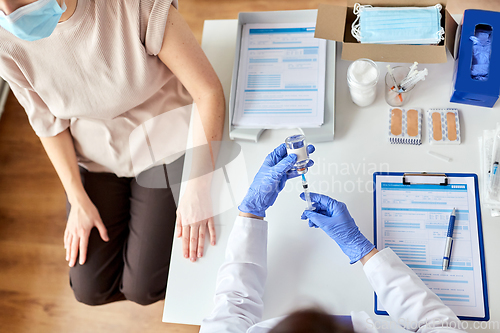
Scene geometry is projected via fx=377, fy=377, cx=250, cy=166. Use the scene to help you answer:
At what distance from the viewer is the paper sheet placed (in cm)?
87

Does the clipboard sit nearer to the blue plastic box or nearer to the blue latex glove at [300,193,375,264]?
the blue latex glove at [300,193,375,264]

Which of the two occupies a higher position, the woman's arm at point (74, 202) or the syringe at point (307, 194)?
the syringe at point (307, 194)

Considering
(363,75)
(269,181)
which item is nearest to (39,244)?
(269,181)

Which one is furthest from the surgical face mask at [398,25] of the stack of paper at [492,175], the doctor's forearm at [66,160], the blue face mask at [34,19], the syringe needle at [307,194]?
the doctor's forearm at [66,160]

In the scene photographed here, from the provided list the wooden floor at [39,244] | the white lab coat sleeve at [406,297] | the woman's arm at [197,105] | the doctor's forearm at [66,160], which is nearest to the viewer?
the white lab coat sleeve at [406,297]

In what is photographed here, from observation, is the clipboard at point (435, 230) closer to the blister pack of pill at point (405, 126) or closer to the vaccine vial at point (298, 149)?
the blister pack of pill at point (405, 126)

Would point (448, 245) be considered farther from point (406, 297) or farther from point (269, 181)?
point (269, 181)

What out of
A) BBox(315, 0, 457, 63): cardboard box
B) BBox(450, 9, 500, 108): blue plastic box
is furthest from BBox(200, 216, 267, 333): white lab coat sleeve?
BBox(450, 9, 500, 108): blue plastic box

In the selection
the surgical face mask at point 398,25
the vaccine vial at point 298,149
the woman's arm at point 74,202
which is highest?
the surgical face mask at point 398,25

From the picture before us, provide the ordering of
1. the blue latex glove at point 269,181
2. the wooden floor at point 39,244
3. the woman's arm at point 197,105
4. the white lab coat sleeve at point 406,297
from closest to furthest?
the white lab coat sleeve at point 406,297
the blue latex glove at point 269,181
the woman's arm at point 197,105
the wooden floor at point 39,244

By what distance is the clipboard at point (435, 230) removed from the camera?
2.85ft

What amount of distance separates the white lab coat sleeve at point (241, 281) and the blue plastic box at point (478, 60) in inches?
24.6

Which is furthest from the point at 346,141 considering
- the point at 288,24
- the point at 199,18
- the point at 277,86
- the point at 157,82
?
the point at 199,18

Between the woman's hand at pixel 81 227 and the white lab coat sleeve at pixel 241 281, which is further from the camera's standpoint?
the woman's hand at pixel 81 227
